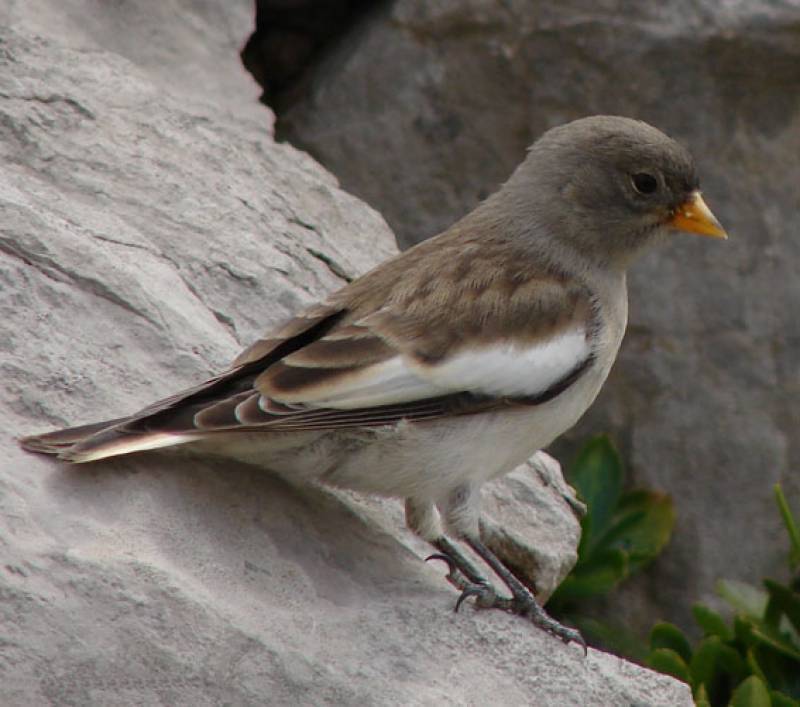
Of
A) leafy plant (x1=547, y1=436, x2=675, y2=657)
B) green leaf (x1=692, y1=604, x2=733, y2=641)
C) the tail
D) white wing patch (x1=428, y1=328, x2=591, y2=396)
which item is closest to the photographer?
the tail

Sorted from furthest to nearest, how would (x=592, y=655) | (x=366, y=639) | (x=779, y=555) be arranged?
(x=779, y=555), (x=592, y=655), (x=366, y=639)

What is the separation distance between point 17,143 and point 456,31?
238 cm

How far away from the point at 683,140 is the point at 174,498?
12.3 feet

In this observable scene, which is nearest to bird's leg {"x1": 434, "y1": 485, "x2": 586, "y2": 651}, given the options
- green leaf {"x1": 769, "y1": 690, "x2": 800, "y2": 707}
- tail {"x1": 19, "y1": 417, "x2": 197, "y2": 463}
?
tail {"x1": 19, "y1": 417, "x2": 197, "y2": 463}

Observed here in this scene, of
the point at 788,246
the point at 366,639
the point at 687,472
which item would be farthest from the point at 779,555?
the point at 366,639

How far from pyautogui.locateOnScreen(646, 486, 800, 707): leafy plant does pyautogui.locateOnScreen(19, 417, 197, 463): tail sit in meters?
2.30

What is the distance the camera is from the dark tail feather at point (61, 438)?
158 inches

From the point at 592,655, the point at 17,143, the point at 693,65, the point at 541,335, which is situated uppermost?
the point at 693,65

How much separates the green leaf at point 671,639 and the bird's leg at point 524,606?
148 cm

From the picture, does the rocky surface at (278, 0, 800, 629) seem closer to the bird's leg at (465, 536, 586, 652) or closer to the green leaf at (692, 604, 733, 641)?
the green leaf at (692, 604, 733, 641)

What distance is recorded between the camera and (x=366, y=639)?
4008 millimetres

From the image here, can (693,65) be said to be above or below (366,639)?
above

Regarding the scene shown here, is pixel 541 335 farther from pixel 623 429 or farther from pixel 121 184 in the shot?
pixel 623 429

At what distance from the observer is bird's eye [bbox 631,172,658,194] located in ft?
16.8
